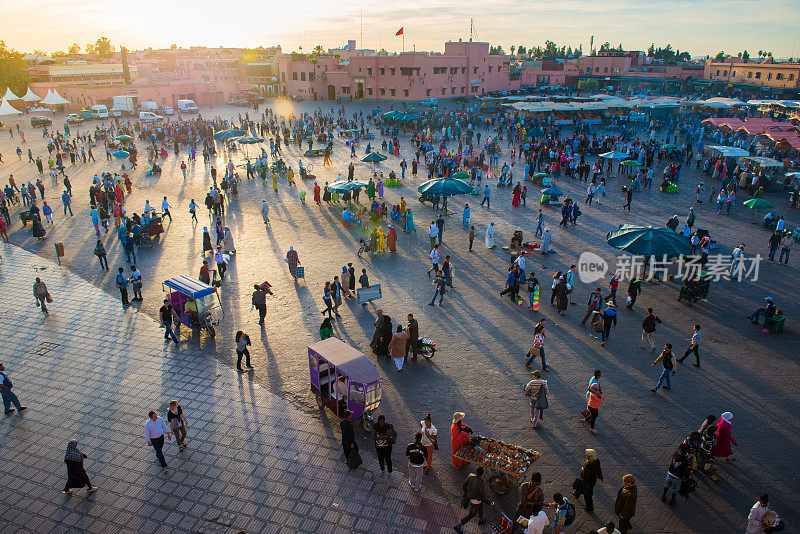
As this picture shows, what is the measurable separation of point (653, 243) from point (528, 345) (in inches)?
202

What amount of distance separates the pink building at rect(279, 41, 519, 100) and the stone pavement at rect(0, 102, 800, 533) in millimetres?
42189

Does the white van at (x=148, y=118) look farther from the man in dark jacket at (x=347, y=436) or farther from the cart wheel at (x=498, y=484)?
the cart wheel at (x=498, y=484)

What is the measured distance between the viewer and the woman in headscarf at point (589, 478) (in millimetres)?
7031

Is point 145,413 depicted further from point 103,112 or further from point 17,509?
point 103,112

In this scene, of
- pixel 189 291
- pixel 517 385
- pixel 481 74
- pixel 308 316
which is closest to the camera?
pixel 517 385

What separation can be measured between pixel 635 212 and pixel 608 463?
16698 mm

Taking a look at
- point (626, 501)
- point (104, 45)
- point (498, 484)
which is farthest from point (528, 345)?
point (104, 45)

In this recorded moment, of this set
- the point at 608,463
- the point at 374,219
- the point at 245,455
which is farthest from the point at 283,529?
the point at 374,219

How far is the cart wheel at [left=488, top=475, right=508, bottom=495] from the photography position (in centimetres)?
757

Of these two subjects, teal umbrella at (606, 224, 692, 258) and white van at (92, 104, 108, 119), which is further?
white van at (92, 104, 108, 119)

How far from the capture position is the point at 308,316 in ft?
43.0

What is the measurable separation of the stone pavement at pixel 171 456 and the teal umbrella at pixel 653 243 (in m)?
9.60

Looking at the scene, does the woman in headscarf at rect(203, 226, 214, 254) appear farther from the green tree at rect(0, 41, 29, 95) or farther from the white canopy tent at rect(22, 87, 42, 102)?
the green tree at rect(0, 41, 29, 95)

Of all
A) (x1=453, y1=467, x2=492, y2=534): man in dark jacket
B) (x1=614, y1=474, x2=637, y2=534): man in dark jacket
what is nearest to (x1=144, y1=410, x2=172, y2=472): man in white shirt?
(x1=453, y1=467, x2=492, y2=534): man in dark jacket
